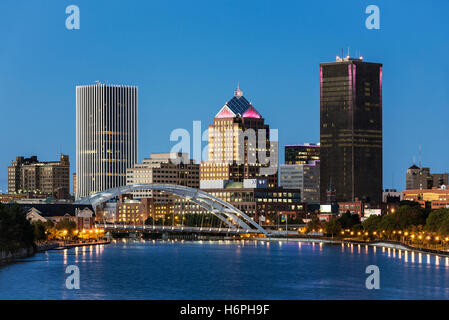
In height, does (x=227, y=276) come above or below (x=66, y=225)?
below

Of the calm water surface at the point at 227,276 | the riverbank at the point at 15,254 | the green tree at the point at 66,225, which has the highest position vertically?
the green tree at the point at 66,225

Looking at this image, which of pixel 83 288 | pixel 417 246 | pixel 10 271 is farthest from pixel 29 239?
pixel 417 246

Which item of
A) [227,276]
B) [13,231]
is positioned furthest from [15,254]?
[227,276]

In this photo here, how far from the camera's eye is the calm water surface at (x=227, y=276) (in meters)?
93.3

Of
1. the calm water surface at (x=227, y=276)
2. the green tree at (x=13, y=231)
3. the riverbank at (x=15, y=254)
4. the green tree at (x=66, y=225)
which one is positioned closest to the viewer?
the calm water surface at (x=227, y=276)

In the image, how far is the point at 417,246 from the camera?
154750mm

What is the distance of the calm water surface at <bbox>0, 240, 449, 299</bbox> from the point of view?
93.3m

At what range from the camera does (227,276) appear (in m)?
113

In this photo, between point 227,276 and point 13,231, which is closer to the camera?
point 227,276

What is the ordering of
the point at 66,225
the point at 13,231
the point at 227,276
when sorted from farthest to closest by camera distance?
the point at 66,225 < the point at 13,231 < the point at 227,276

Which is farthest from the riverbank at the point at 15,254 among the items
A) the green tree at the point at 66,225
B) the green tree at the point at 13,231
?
the green tree at the point at 66,225

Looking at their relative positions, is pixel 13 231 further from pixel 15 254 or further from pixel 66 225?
pixel 66 225

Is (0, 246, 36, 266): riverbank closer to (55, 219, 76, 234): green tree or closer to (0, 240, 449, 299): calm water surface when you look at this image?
(0, 240, 449, 299): calm water surface

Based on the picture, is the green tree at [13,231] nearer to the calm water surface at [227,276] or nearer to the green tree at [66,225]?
the calm water surface at [227,276]
